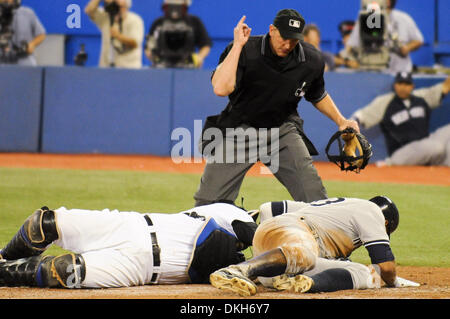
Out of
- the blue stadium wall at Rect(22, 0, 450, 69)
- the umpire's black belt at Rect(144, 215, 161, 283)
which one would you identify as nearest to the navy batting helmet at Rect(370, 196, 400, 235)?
the umpire's black belt at Rect(144, 215, 161, 283)

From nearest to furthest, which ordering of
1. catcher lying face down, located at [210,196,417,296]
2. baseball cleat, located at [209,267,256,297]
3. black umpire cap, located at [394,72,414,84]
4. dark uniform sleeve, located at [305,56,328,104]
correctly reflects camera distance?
baseball cleat, located at [209,267,256,297] < catcher lying face down, located at [210,196,417,296] < dark uniform sleeve, located at [305,56,328,104] < black umpire cap, located at [394,72,414,84]

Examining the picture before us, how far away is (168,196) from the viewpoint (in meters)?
9.91

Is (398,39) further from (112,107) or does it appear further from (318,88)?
(318,88)

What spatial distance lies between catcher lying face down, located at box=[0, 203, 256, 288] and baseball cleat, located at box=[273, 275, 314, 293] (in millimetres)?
354

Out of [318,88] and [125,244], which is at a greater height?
[318,88]

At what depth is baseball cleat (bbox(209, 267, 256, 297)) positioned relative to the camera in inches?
182

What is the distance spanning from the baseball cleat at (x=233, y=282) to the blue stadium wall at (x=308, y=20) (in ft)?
51.2

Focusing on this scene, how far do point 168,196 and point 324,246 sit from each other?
4.81 metres

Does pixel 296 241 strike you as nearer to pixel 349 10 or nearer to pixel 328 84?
pixel 328 84

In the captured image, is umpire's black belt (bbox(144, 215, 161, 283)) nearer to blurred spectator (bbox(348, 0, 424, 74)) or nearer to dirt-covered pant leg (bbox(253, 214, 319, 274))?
dirt-covered pant leg (bbox(253, 214, 319, 274))

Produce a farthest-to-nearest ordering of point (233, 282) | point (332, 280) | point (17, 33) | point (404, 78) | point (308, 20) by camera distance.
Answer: point (308, 20)
point (17, 33)
point (404, 78)
point (332, 280)
point (233, 282)

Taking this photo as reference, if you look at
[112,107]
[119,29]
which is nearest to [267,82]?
[119,29]
